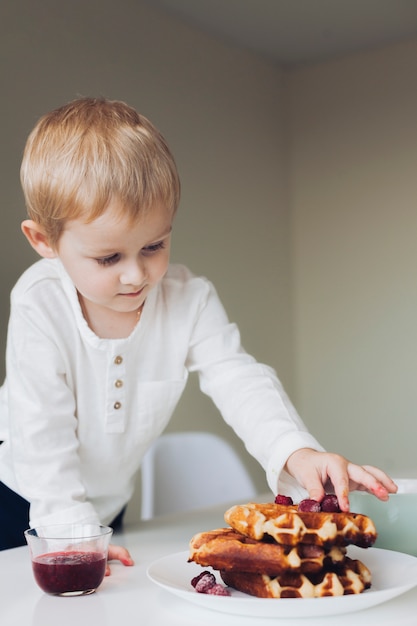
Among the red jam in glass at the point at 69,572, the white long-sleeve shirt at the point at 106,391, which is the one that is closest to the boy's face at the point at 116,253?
the white long-sleeve shirt at the point at 106,391

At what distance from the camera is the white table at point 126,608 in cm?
78

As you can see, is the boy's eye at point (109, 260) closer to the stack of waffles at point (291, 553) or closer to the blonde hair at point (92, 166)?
the blonde hair at point (92, 166)

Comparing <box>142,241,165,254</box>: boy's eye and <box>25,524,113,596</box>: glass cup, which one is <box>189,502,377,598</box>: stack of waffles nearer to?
<box>25,524,113,596</box>: glass cup

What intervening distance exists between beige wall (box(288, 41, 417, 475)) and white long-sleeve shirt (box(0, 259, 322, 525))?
95.6 inches

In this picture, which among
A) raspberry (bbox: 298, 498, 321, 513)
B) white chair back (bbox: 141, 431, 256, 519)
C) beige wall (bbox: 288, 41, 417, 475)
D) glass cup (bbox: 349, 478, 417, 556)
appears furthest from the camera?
beige wall (bbox: 288, 41, 417, 475)

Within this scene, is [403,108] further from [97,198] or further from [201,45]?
[97,198]

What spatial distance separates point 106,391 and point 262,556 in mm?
639

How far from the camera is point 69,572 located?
89 cm

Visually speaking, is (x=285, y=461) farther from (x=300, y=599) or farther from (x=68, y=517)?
(x=300, y=599)

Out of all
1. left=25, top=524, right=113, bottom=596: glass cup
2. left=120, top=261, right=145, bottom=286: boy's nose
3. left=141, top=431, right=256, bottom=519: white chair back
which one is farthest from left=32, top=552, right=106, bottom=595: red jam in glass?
left=141, top=431, right=256, bottom=519: white chair back

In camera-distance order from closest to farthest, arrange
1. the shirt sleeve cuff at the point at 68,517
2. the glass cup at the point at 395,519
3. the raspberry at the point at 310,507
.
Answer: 1. the raspberry at the point at 310,507
2. the glass cup at the point at 395,519
3. the shirt sleeve cuff at the point at 68,517

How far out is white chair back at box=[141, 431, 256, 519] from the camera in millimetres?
2004

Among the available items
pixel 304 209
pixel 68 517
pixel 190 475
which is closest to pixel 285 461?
pixel 68 517

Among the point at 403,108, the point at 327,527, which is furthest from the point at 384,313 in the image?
the point at 327,527
